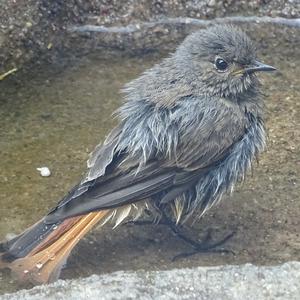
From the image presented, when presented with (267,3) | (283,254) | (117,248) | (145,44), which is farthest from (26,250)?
(267,3)

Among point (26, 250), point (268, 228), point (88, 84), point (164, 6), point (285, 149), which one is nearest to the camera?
point (26, 250)

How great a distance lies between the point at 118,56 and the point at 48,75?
1.69 feet

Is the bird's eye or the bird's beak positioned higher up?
the bird's eye

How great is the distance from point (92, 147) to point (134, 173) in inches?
36.4

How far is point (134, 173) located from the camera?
16.9 feet

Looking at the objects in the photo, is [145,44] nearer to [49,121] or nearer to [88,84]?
[88,84]

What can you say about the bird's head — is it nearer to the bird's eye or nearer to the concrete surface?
the bird's eye

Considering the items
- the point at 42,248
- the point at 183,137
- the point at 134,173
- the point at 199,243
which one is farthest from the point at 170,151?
the point at 42,248

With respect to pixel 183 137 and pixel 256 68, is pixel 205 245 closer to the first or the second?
pixel 183 137

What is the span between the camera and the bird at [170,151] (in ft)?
16.6

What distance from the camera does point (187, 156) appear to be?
5.25 meters

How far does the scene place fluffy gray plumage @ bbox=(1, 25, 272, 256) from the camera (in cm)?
513

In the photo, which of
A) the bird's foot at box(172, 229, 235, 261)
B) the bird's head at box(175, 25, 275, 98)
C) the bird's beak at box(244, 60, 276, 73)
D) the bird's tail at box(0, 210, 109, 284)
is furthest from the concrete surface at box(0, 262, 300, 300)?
the bird's beak at box(244, 60, 276, 73)

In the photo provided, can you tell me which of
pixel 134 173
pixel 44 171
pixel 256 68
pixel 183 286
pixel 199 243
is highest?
pixel 256 68
